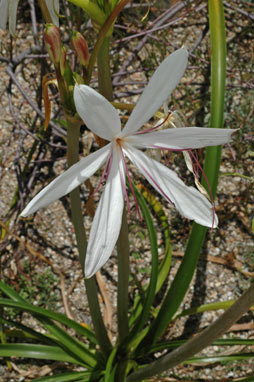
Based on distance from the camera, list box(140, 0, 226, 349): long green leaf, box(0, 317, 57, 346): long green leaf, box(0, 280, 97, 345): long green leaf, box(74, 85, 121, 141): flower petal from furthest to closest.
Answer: box(0, 317, 57, 346): long green leaf → box(0, 280, 97, 345): long green leaf → box(140, 0, 226, 349): long green leaf → box(74, 85, 121, 141): flower petal

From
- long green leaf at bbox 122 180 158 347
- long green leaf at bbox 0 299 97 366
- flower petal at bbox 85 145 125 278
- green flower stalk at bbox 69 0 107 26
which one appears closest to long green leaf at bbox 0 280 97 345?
long green leaf at bbox 0 299 97 366

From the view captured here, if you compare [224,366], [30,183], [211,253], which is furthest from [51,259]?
[224,366]

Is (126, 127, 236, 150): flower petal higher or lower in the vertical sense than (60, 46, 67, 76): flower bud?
lower

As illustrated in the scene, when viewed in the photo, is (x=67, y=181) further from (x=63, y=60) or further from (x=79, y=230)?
(x=79, y=230)

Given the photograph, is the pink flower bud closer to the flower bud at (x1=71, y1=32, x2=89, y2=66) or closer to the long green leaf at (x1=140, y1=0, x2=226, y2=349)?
the flower bud at (x1=71, y1=32, x2=89, y2=66)

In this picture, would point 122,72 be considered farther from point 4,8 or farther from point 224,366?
point 224,366

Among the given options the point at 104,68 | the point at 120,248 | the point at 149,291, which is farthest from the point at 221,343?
the point at 104,68

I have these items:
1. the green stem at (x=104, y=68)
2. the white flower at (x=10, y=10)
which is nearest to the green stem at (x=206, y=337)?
the green stem at (x=104, y=68)

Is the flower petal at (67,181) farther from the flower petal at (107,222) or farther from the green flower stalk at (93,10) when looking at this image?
the green flower stalk at (93,10)
